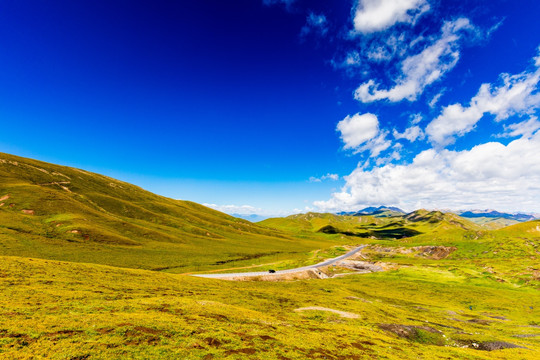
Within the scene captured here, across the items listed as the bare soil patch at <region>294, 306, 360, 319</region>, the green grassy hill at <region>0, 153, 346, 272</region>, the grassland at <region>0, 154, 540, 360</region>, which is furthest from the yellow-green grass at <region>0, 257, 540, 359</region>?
the green grassy hill at <region>0, 153, 346, 272</region>

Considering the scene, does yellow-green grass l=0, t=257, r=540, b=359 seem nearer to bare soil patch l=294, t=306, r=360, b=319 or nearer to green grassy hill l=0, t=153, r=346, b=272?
bare soil patch l=294, t=306, r=360, b=319

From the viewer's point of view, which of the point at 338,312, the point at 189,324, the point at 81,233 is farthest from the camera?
the point at 81,233

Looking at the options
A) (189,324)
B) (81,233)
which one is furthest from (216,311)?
(81,233)

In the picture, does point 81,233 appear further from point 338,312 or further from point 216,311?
point 338,312

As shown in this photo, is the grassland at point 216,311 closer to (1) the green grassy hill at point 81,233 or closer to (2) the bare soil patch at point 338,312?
(2) the bare soil patch at point 338,312

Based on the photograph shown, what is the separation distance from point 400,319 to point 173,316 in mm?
47308

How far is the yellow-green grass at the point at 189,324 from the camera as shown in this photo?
18.8 meters

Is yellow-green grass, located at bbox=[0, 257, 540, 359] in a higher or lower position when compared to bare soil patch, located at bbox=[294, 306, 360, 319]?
higher

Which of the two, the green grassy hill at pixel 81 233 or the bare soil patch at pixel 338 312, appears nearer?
the bare soil patch at pixel 338 312

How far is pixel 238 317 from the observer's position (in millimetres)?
32250

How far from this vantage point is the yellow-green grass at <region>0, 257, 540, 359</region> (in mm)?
18812

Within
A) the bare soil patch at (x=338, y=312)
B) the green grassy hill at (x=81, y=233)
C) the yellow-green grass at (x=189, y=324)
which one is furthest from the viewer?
the green grassy hill at (x=81, y=233)

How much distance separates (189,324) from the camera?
2562cm

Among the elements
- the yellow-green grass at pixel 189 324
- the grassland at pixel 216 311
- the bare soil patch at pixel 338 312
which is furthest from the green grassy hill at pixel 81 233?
the bare soil patch at pixel 338 312
